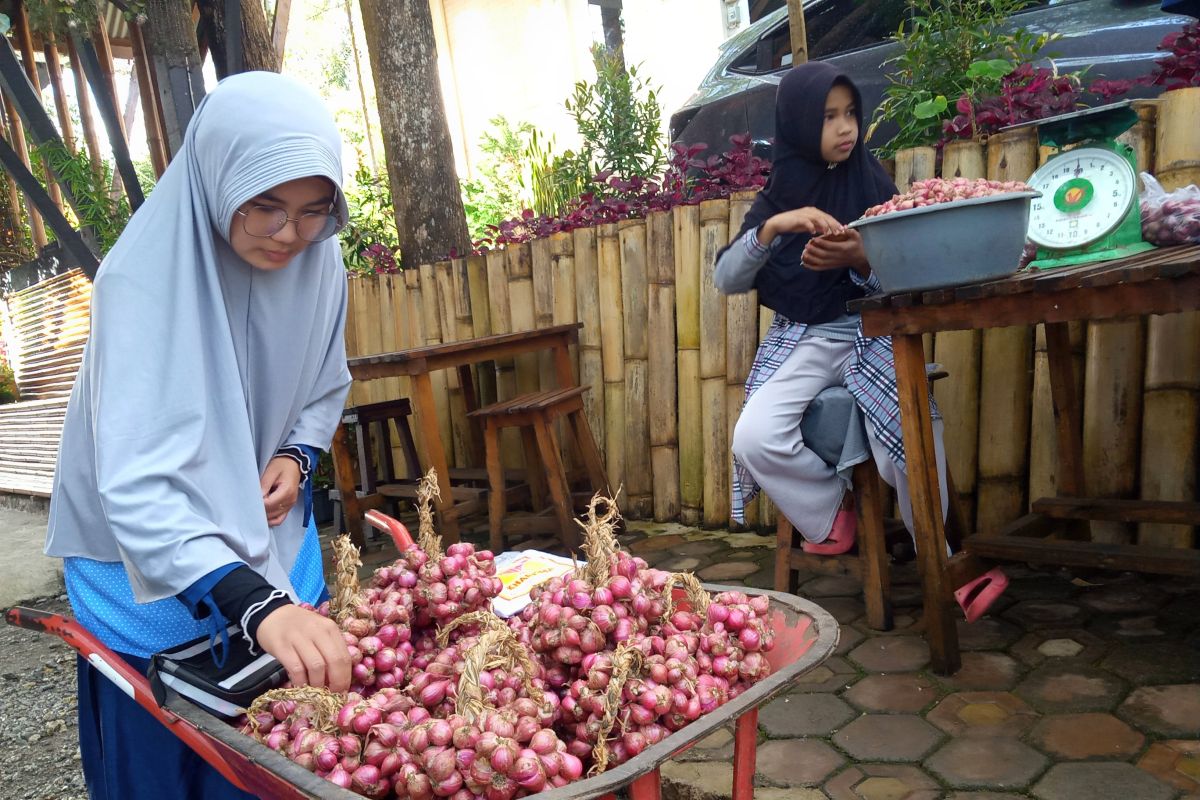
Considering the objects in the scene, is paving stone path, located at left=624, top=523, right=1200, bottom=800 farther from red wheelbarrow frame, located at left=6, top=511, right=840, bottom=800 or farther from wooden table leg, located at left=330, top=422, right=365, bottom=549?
wooden table leg, located at left=330, top=422, right=365, bottom=549

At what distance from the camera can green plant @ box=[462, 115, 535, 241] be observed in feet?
36.0

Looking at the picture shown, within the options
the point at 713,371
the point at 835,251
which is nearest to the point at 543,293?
the point at 713,371

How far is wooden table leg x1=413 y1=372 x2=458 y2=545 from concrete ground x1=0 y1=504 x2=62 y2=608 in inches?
92.3

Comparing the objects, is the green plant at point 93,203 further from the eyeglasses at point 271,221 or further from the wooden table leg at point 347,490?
the eyeglasses at point 271,221

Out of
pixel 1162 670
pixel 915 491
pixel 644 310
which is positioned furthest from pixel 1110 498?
pixel 644 310

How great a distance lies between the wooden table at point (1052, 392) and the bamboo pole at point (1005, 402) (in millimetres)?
202

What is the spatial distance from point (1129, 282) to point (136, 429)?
203cm

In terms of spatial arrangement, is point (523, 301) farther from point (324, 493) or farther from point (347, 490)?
point (324, 493)

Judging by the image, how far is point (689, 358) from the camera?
4293mm

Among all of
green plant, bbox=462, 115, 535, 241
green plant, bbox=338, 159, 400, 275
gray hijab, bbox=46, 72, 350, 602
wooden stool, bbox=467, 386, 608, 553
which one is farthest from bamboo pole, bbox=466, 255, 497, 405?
green plant, bbox=462, 115, 535, 241

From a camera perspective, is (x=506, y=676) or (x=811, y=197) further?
(x=811, y=197)

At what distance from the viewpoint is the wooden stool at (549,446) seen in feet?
13.7

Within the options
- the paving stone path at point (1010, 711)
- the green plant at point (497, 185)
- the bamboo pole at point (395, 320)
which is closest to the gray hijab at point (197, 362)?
the paving stone path at point (1010, 711)

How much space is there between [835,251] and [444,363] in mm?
2087
